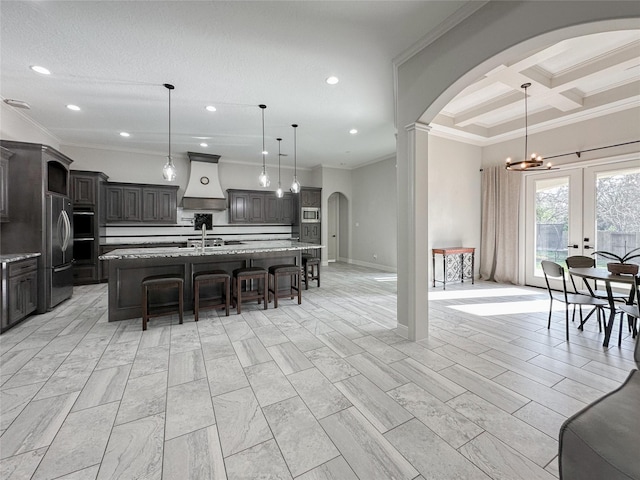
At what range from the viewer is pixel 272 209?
26.5 ft

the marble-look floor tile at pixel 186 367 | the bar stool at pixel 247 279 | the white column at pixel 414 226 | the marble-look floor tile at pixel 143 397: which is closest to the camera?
the marble-look floor tile at pixel 143 397

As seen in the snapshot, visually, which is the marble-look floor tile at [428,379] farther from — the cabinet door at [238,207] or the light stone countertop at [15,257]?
the cabinet door at [238,207]

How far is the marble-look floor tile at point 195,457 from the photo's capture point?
134cm

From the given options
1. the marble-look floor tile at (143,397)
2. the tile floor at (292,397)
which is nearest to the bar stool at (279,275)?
the tile floor at (292,397)

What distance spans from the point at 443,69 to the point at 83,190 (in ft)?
22.7

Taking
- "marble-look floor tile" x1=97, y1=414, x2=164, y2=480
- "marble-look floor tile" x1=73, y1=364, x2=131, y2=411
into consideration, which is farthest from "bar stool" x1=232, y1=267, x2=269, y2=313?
"marble-look floor tile" x1=97, y1=414, x2=164, y2=480

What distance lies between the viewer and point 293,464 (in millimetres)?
1405

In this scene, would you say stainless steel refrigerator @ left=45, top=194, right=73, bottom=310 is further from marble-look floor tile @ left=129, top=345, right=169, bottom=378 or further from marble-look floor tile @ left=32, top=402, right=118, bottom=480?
marble-look floor tile @ left=32, top=402, right=118, bottom=480

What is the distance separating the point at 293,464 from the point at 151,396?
1262mm

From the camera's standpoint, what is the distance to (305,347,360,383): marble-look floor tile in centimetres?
225

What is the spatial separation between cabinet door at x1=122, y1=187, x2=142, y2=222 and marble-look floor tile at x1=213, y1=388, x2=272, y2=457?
5.99 meters

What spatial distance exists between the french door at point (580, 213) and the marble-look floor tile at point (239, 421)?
5906 mm

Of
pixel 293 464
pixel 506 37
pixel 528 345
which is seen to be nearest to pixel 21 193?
pixel 293 464

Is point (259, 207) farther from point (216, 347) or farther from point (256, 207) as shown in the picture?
point (216, 347)
